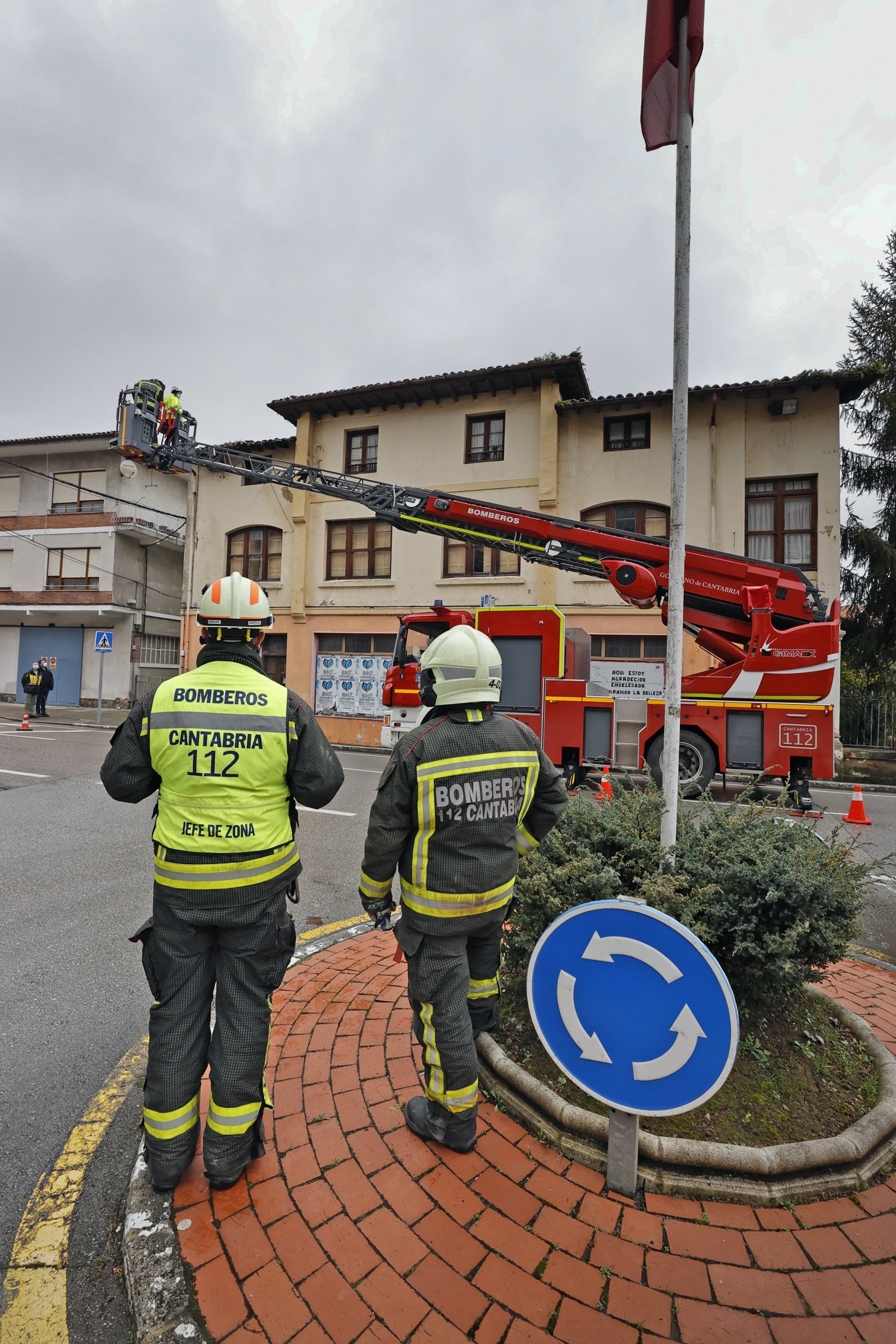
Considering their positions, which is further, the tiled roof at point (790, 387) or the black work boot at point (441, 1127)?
the tiled roof at point (790, 387)

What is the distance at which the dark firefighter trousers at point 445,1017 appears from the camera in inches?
87.8

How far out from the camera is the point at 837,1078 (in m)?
2.48

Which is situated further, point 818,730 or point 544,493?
point 544,493

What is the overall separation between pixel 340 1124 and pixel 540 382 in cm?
1707

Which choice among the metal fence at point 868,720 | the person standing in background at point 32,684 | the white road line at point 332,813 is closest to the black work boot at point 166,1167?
the white road line at point 332,813

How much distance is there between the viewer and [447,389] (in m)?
17.2

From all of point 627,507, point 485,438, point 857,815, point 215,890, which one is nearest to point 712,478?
point 627,507

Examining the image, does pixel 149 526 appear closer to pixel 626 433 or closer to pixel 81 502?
pixel 81 502

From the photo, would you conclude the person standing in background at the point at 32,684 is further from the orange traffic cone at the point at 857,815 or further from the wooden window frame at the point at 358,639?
the orange traffic cone at the point at 857,815

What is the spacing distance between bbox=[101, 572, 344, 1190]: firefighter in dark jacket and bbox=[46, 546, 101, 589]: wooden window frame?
26894mm

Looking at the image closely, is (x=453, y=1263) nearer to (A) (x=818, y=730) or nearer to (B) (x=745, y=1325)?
(B) (x=745, y=1325)

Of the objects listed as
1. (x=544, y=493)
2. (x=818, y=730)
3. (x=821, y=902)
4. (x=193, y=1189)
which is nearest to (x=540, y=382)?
(x=544, y=493)

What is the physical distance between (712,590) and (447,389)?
36.1 ft

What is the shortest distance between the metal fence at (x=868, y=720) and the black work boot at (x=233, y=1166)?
17.4 m
